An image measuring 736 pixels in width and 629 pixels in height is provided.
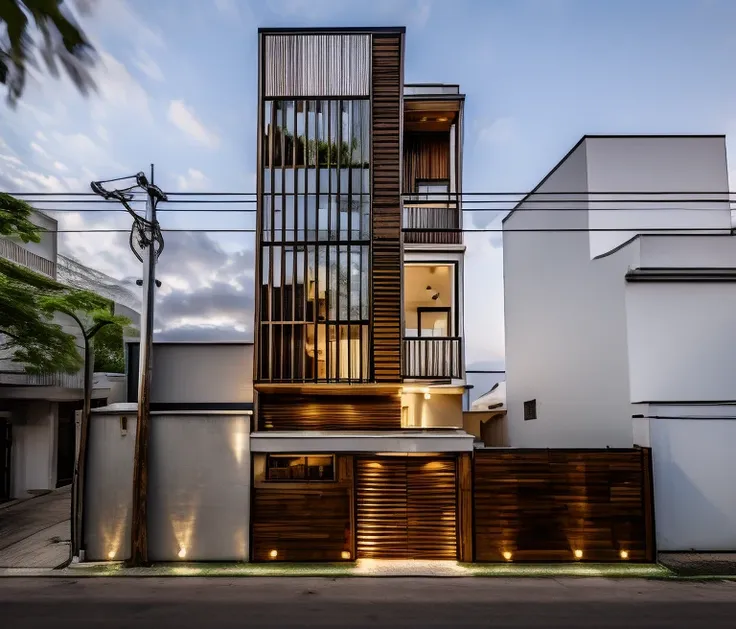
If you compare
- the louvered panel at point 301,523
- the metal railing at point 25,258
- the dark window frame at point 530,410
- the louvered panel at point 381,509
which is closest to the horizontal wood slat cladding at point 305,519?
the louvered panel at point 301,523

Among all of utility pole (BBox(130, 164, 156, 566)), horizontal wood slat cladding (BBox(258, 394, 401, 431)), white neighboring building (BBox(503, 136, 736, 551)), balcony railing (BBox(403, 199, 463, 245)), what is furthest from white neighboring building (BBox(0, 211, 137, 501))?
white neighboring building (BBox(503, 136, 736, 551))

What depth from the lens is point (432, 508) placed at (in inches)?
508

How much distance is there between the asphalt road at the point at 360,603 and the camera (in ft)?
29.7

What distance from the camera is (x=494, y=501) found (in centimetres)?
1279

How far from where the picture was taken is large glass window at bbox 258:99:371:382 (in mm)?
14383

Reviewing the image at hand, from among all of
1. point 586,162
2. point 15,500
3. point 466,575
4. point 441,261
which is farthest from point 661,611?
point 15,500

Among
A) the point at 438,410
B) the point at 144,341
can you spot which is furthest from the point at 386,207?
the point at 144,341

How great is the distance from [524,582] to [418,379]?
5469 millimetres

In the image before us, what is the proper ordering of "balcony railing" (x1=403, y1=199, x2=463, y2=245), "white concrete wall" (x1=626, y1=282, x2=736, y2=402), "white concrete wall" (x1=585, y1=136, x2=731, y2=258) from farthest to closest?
"white concrete wall" (x1=585, y1=136, x2=731, y2=258)
"balcony railing" (x1=403, y1=199, x2=463, y2=245)
"white concrete wall" (x1=626, y1=282, x2=736, y2=402)

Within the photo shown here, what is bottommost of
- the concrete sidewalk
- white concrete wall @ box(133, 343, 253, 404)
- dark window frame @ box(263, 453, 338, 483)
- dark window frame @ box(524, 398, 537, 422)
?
the concrete sidewalk

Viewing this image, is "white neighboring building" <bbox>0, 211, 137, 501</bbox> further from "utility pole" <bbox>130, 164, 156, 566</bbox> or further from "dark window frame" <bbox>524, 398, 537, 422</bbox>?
A: "dark window frame" <bbox>524, 398, 537, 422</bbox>

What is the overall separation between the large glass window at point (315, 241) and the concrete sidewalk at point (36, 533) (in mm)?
6390

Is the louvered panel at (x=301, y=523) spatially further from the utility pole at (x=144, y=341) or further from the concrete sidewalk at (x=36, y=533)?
the concrete sidewalk at (x=36, y=533)

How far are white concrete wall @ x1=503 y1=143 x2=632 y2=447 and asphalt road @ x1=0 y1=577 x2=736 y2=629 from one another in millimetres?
5173
